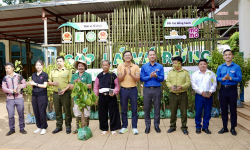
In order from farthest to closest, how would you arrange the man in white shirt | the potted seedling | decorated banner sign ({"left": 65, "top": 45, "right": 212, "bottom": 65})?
decorated banner sign ({"left": 65, "top": 45, "right": 212, "bottom": 65}), the man in white shirt, the potted seedling

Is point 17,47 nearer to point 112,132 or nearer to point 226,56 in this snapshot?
point 112,132

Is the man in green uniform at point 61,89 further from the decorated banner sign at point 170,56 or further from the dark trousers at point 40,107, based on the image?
the decorated banner sign at point 170,56

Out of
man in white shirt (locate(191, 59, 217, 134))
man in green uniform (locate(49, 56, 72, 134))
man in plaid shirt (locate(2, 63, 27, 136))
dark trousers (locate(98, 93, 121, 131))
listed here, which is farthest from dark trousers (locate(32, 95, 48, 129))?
man in white shirt (locate(191, 59, 217, 134))

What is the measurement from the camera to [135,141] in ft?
12.8

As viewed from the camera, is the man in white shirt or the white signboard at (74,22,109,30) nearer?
the man in white shirt

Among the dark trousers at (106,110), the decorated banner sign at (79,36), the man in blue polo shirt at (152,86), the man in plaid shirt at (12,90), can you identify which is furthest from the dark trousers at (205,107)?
the man in plaid shirt at (12,90)

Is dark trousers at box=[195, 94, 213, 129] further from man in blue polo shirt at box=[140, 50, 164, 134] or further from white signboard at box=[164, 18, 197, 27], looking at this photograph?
white signboard at box=[164, 18, 197, 27]

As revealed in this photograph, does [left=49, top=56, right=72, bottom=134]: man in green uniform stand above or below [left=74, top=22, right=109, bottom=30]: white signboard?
below

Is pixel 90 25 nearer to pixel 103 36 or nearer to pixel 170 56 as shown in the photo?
pixel 103 36

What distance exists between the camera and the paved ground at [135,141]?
3584 millimetres

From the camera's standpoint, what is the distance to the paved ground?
3584 mm

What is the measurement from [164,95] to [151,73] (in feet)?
5.67

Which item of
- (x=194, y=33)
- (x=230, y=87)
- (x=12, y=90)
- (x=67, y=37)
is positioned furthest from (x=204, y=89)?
(x=12, y=90)

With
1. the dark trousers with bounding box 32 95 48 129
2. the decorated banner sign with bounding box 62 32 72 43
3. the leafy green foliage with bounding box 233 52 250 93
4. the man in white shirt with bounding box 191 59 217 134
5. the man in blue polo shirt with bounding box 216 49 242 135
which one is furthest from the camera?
the decorated banner sign with bounding box 62 32 72 43
